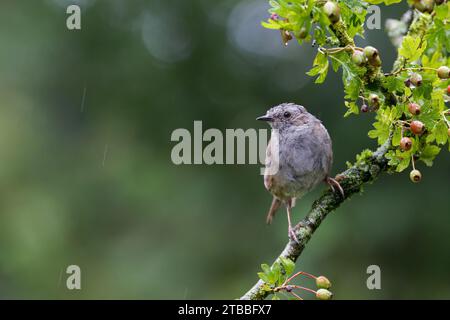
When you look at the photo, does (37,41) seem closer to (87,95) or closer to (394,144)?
(87,95)

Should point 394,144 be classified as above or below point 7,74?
below

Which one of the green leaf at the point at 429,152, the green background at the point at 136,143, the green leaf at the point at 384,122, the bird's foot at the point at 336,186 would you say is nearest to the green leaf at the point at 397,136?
the green leaf at the point at 384,122

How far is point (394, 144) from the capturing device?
3.08 metres

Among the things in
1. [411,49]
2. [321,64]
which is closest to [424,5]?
[411,49]

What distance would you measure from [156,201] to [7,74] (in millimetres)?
3127

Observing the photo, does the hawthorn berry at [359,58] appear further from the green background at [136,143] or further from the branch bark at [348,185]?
the green background at [136,143]

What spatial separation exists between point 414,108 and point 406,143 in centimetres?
18

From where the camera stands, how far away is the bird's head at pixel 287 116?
190 inches

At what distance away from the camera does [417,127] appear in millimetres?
2918

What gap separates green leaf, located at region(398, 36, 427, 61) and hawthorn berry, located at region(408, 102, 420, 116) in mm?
220

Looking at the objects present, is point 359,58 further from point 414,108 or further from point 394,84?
point 414,108

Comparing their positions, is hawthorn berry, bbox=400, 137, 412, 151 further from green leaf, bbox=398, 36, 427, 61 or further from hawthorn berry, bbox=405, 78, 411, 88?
green leaf, bbox=398, 36, 427, 61

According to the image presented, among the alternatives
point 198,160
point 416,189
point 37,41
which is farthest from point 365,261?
point 37,41

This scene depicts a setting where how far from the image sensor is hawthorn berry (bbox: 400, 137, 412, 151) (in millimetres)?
2990
